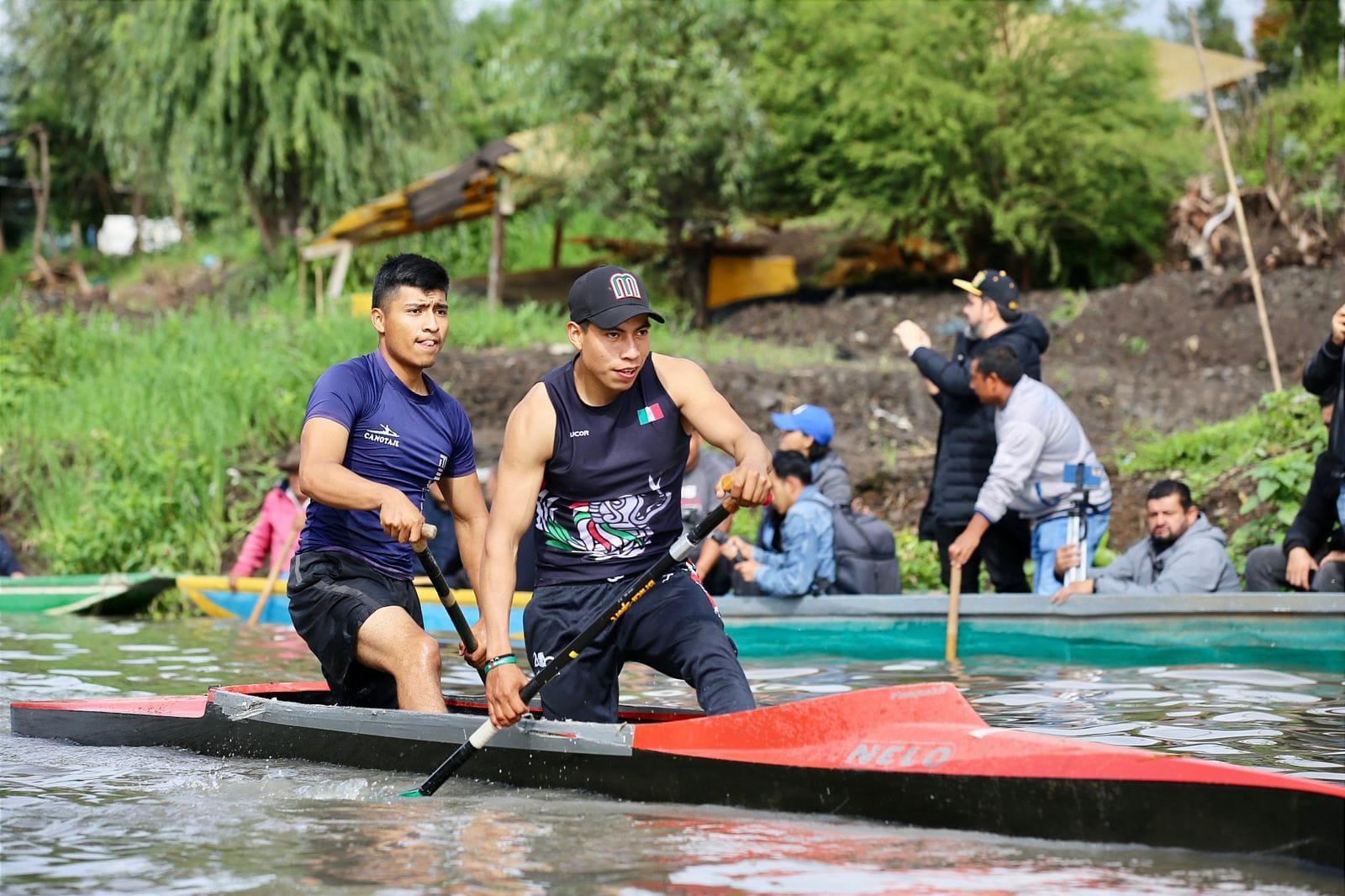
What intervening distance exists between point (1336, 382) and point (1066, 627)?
194 cm

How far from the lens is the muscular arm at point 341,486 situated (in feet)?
17.1

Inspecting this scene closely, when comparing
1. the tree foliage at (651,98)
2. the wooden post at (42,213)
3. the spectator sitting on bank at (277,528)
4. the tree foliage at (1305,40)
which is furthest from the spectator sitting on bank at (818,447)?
the wooden post at (42,213)

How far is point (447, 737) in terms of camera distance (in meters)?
5.66

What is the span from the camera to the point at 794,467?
9477mm

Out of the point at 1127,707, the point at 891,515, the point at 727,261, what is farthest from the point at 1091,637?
the point at 727,261

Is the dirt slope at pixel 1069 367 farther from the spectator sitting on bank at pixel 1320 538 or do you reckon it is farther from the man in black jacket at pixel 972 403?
the spectator sitting on bank at pixel 1320 538

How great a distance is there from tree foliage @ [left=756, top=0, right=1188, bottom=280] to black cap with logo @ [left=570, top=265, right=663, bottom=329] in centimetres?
1694

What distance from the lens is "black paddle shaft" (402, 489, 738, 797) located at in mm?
5109

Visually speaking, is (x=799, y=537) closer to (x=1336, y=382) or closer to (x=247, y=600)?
(x=1336, y=382)

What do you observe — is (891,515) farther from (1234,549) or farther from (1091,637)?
(1091,637)

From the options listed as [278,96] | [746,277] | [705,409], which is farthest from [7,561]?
[746,277]

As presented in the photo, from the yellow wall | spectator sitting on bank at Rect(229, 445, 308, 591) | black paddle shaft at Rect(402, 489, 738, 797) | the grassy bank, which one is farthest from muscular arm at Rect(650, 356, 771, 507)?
the yellow wall

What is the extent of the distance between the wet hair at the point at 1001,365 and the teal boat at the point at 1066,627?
49.6 inches

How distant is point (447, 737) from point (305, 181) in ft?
68.8
